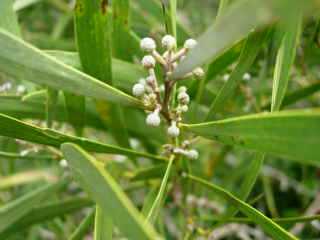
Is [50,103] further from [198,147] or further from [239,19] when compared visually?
[198,147]

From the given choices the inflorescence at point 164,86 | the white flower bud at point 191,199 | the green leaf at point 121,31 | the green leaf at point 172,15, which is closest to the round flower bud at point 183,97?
the inflorescence at point 164,86

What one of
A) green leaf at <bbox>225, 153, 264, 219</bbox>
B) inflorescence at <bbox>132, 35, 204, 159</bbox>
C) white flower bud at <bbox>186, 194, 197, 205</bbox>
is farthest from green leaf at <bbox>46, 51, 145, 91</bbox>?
white flower bud at <bbox>186, 194, 197, 205</bbox>

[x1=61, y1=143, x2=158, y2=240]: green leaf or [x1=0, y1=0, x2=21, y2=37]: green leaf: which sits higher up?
[x1=0, y1=0, x2=21, y2=37]: green leaf

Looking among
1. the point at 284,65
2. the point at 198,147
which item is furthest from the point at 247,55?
the point at 198,147

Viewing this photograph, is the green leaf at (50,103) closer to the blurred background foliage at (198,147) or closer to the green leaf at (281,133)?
the blurred background foliage at (198,147)

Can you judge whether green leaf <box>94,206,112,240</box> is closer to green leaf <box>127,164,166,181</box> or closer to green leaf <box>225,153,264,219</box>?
green leaf <box>225,153,264,219</box>

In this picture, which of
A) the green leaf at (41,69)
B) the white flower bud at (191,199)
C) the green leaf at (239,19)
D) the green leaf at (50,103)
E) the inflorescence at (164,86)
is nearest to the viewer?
the green leaf at (239,19)

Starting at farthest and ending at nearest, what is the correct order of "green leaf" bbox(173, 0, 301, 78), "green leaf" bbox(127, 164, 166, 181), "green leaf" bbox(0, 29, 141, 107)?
"green leaf" bbox(127, 164, 166, 181) < "green leaf" bbox(0, 29, 141, 107) < "green leaf" bbox(173, 0, 301, 78)
